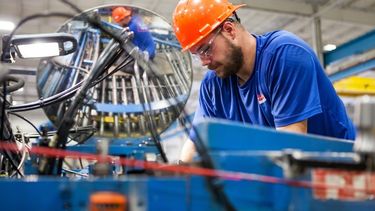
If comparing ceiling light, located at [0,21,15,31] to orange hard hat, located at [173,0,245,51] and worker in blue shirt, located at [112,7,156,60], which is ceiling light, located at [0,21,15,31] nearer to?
worker in blue shirt, located at [112,7,156,60]

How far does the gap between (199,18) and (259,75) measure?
12.5 inches

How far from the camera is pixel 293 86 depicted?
4.02ft

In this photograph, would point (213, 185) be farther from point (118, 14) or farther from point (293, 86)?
point (118, 14)

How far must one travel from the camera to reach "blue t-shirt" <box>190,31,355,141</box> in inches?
47.9

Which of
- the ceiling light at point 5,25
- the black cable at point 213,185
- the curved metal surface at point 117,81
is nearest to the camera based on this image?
the black cable at point 213,185

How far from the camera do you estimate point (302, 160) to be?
59 cm

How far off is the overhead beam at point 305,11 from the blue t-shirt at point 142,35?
2.00 meters

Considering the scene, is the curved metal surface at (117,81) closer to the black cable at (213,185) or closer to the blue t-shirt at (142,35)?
the blue t-shirt at (142,35)

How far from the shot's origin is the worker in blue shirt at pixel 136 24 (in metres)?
2.08

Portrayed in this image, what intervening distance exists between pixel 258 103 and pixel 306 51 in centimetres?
26

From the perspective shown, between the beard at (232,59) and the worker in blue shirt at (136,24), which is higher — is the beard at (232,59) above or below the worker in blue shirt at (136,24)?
below

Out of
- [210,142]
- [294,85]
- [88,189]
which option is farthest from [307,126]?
[88,189]

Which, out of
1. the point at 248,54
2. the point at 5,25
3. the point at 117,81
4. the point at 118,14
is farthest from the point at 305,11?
the point at 5,25

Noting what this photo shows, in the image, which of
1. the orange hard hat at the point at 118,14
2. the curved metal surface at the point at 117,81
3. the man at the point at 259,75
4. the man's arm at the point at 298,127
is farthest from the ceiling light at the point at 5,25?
the man's arm at the point at 298,127
